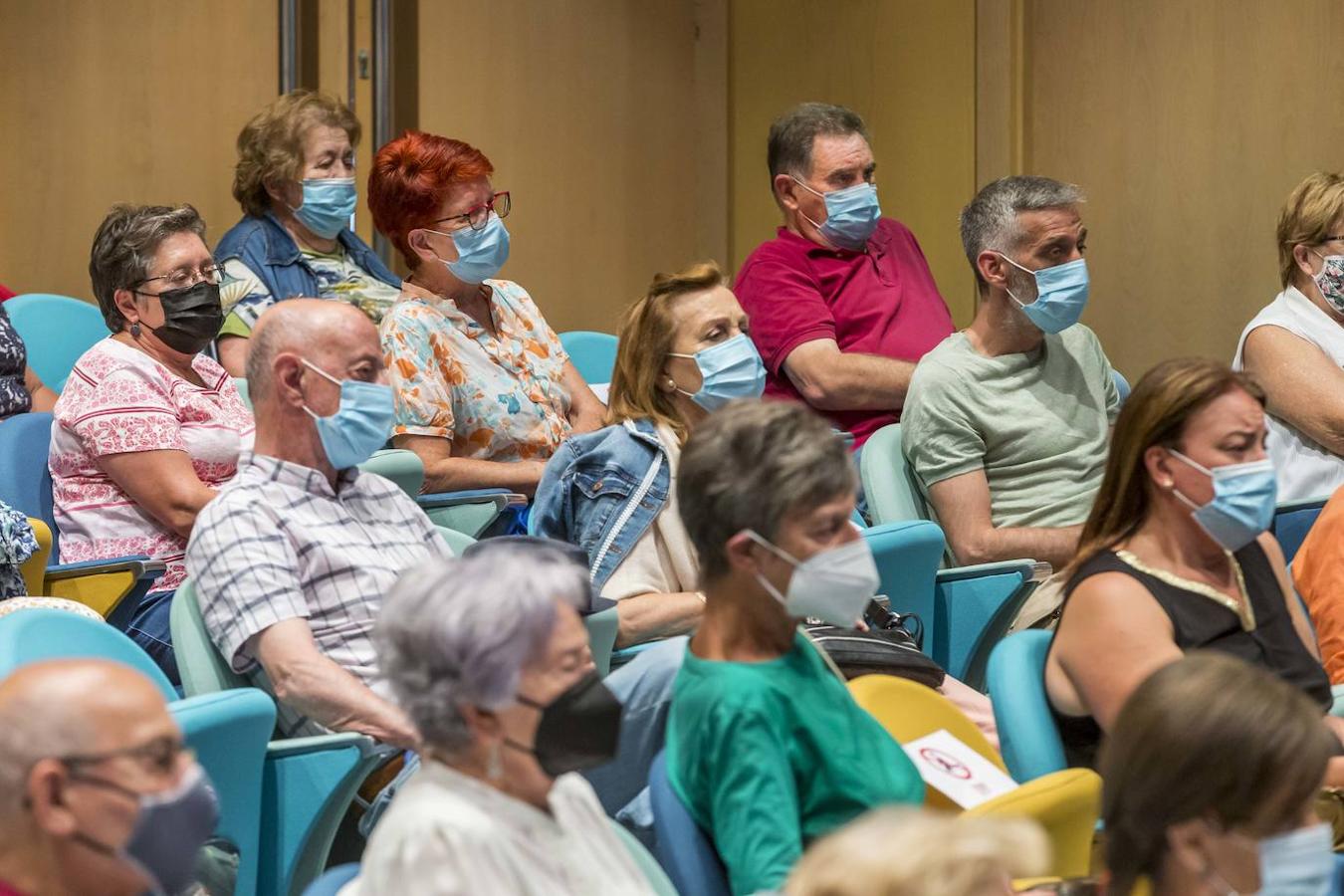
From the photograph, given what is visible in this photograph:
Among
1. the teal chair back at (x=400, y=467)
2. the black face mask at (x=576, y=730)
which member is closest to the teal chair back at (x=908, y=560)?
the teal chair back at (x=400, y=467)

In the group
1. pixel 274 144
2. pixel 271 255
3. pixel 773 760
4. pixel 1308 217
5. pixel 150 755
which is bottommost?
pixel 773 760

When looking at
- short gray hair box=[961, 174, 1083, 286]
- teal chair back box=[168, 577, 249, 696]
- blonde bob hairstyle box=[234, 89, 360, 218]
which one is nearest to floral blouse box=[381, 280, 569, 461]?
blonde bob hairstyle box=[234, 89, 360, 218]

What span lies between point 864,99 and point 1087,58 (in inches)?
28.4

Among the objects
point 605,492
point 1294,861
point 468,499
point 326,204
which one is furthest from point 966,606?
point 326,204

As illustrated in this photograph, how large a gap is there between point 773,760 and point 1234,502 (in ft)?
3.13

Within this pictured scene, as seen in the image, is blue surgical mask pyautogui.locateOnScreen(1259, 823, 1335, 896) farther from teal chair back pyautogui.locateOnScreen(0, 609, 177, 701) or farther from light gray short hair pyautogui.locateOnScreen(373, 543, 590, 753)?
teal chair back pyautogui.locateOnScreen(0, 609, 177, 701)

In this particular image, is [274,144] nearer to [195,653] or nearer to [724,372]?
[724,372]

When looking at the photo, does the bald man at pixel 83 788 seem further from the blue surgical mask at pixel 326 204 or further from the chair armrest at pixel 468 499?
the blue surgical mask at pixel 326 204

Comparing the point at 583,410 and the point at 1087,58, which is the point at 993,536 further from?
→ the point at 1087,58

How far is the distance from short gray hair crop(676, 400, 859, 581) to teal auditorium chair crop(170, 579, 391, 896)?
1.92ft

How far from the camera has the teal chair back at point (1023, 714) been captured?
233 cm

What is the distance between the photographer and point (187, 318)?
343 cm

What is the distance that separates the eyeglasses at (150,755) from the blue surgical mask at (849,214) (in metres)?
2.98

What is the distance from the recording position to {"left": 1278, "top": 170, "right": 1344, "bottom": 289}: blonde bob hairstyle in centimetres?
405
